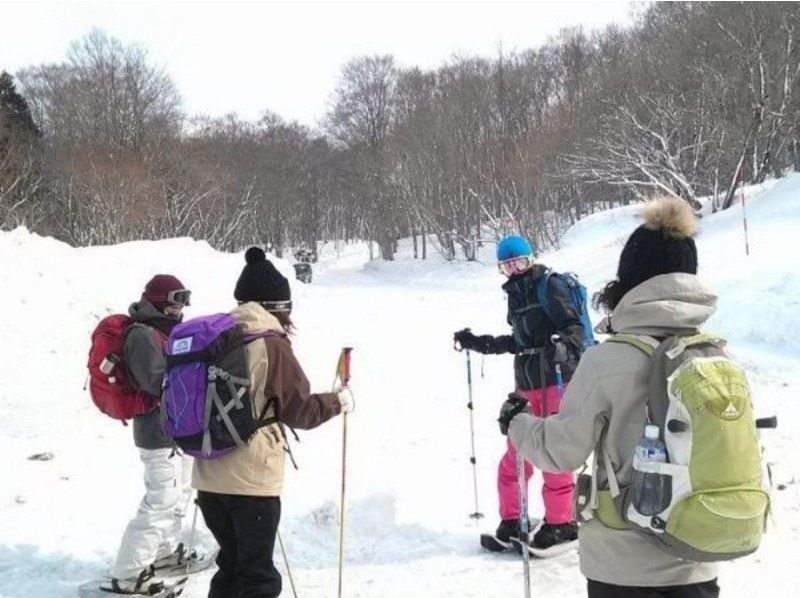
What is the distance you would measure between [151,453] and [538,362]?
101 inches

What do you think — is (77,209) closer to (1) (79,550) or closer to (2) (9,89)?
(2) (9,89)

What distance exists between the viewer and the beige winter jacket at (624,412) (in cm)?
233

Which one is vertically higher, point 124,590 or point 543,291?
point 543,291

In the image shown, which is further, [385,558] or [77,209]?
[77,209]

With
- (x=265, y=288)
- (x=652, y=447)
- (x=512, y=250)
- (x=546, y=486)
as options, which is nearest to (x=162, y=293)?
(x=265, y=288)

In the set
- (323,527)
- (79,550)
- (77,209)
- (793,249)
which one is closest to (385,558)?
(323,527)

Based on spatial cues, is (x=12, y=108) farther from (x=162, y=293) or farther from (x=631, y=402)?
(x=631, y=402)

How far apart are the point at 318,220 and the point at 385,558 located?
61.0 meters

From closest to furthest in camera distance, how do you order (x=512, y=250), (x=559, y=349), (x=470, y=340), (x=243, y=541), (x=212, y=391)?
(x=212, y=391), (x=243, y=541), (x=559, y=349), (x=512, y=250), (x=470, y=340)

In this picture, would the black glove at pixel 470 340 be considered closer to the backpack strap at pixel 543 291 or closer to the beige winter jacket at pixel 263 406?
the backpack strap at pixel 543 291

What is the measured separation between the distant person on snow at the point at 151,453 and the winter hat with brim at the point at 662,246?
112 inches

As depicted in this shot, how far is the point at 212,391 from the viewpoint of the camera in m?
3.30

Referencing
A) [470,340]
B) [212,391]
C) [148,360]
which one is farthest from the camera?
[470,340]

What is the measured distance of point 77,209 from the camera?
3781 cm
